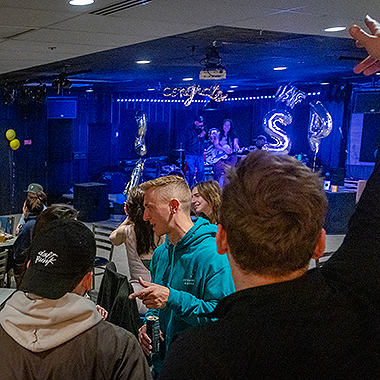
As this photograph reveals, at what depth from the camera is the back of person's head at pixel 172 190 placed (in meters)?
2.34

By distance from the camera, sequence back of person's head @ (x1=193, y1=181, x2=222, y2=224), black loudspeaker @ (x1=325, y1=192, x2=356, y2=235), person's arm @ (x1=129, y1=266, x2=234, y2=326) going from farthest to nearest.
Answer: black loudspeaker @ (x1=325, y1=192, x2=356, y2=235), back of person's head @ (x1=193, y1=181, x2=222, y2=224), person's arm @ (x1=129, y1=266, x2=234, y2=326)

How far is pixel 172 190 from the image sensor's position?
2.36 metres

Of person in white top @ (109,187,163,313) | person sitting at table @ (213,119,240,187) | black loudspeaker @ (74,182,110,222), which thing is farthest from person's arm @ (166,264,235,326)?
person sitting at table @ (213,119,240,187)

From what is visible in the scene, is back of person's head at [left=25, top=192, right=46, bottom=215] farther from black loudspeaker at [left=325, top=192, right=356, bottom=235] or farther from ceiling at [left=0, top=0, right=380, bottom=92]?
black loudspeaker at [left=325, top=192, right=356, bottom=235]

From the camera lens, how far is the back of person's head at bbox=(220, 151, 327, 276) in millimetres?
841

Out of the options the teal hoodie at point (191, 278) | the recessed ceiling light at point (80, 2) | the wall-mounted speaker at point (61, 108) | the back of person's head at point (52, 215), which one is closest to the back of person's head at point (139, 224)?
the back of person's head at point (52, 215)

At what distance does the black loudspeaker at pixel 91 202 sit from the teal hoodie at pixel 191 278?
853 centimetres

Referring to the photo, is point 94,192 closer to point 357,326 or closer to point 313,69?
point 313,69

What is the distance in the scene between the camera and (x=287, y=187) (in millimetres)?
859

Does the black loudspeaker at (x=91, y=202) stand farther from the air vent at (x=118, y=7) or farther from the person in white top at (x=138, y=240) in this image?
the air vent at (x=118, y=7)

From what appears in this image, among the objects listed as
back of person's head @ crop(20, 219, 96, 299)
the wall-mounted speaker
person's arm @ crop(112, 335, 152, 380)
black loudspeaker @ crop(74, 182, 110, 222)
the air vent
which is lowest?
black loudspeaker @ crop(74, 182, 110, 222)

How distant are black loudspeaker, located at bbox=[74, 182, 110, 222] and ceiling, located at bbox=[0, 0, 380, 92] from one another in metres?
2.60

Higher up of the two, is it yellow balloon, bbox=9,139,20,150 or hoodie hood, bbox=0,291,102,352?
hoodie hood, bbox=0,291,102,352

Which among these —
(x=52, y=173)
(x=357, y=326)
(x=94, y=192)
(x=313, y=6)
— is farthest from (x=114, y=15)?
(x=52, y=173)
